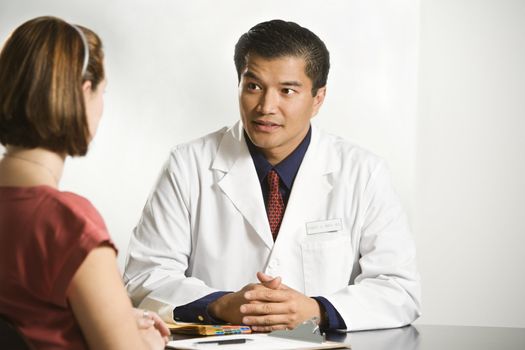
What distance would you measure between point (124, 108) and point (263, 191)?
5.89ft

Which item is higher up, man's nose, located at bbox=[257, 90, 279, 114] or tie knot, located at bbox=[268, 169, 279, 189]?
man's nose, located at bbox=[257, 90, 279, 114]

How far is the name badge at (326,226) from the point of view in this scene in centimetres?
277

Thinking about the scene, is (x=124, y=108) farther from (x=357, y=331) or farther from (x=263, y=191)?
(x=357, y=331)

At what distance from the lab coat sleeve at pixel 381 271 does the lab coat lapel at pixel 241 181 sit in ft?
1.12

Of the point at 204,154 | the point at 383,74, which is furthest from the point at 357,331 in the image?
the point at 383,74

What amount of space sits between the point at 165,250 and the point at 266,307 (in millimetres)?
575

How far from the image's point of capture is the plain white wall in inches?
175

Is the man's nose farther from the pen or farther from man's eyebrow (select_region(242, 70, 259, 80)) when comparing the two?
the pen

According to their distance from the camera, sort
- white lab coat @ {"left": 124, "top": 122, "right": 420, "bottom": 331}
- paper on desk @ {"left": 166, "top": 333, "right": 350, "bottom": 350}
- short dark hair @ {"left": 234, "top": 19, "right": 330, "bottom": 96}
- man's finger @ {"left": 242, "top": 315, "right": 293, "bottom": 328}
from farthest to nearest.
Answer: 1. short dark hair @ {"left": 234, "top": 19, "right": 330, "bottom": 96}
2. white lab coat @ {"left": 124, "top": 122, "right": 420, "bottom": 331}
3. man's finger @ {"left": 242, "top": 315, "right": 293, "bottom": 328}
4. paper on desk @ {"left": 166, "top": 333, "right": 350, "bottom": 350}

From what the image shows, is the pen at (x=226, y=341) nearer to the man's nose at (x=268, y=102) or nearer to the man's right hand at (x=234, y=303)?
the man's right hand at (x=234, y=303)

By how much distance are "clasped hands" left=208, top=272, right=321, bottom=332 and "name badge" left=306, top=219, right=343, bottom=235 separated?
0.49 m

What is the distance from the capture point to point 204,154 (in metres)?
2.92

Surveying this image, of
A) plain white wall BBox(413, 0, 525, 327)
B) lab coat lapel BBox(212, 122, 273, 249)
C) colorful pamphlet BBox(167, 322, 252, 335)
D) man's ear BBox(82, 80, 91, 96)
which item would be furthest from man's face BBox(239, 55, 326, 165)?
plain white wall BBox(413, 0, 525, 327)

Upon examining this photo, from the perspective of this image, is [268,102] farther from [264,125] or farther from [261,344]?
[261,344]
